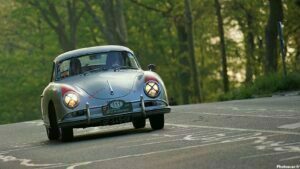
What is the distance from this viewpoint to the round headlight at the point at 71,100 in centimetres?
1424

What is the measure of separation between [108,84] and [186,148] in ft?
13.0

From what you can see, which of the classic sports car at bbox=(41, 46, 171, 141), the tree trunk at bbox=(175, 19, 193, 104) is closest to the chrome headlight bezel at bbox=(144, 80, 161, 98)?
the classic sports car at bbox=(41, 46, 171, 141)

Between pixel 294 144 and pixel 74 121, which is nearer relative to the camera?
pixel 294 144

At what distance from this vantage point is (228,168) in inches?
318

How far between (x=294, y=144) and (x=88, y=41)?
5305 centimetres

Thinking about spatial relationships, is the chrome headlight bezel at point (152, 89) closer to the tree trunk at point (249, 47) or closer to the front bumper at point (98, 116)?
the front bumper at point (98, 116)

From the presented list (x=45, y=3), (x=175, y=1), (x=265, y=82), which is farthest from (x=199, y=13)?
(x=265, y=82)

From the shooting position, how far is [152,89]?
14.7 m

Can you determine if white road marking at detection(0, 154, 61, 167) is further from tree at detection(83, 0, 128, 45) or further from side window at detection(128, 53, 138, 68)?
tree at detection(83, 0, 128, 45)

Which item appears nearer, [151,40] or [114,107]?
[114,107]

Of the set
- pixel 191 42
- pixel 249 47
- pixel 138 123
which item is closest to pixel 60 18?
pixel 191 42

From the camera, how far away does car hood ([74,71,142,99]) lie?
1423cm

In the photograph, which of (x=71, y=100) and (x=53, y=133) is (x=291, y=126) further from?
(x=53, y=133)

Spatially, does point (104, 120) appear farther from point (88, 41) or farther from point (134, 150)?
point (88, 41)
